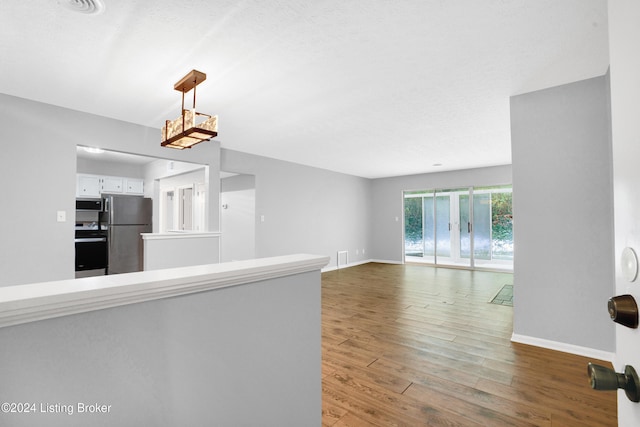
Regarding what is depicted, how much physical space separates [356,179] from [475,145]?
3.68m

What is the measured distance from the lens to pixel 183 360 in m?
0.95

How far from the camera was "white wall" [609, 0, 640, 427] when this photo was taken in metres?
0.50

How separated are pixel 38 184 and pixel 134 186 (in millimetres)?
3761

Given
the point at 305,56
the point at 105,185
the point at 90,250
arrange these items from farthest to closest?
the point at 105,185 → the point at 90,250 → the point at 305,56

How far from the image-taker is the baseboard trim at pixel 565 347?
7.88 ft

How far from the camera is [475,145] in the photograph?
4.83m

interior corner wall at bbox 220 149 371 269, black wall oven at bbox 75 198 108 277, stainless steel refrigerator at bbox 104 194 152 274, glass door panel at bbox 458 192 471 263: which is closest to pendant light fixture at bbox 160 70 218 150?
A: interior corner wall at bbox 220 149 371 269

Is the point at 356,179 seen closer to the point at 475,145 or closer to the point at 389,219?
the point at 389,219

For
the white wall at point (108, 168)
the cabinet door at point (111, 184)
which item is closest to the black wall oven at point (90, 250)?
the cabinet door at point (111, 184)

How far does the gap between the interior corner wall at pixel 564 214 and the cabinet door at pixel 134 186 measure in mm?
7166

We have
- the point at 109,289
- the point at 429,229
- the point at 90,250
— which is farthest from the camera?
the point at 429,229

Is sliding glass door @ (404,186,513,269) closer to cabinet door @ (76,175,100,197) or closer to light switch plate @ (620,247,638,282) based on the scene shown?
light switch plate @ (620,247,638,282)

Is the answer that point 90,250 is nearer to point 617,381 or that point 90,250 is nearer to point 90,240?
point 90,240

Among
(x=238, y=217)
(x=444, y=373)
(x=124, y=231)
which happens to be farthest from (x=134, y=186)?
(x=444, y=373)
